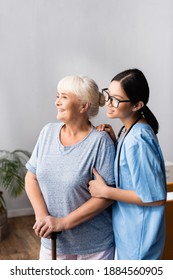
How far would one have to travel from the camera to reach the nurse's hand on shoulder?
147cm

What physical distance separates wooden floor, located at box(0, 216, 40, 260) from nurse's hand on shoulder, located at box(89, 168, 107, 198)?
1.91 meters

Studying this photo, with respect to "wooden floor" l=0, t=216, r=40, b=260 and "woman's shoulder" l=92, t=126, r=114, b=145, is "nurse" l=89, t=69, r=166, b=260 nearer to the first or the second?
"woman's shoulder" l=92, t=126, r=114, b=145

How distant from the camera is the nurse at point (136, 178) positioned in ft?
4.71

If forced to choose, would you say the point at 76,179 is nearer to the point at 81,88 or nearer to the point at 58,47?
the point at 81,88

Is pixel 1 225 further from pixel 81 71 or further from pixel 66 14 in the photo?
pixel 66 14

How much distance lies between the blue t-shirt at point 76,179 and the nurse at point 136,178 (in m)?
0.04

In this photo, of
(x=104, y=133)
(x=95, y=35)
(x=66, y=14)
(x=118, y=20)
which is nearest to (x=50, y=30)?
(x=66, y=14)

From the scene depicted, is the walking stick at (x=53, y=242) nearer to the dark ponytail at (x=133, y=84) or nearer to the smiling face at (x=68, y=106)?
the smiling face at (x=68, y=106)

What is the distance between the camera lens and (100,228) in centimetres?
159

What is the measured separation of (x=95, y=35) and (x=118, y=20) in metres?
0.33

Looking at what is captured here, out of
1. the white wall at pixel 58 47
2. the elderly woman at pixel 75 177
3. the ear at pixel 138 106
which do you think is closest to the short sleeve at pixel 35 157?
the elderly woman at pixel 75 177

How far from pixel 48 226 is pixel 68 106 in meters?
0.46

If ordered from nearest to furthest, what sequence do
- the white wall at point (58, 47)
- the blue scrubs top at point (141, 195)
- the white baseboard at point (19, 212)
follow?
→ the blue scrubs top at point (141, 195) < the white wall at point (58, 47) < the white baseboard at point (19, 212)

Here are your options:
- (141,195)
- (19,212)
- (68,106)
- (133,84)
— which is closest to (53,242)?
(141,195)
